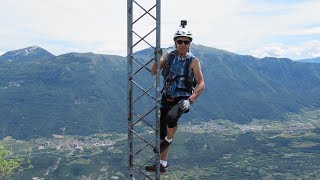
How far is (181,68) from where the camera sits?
332 inches

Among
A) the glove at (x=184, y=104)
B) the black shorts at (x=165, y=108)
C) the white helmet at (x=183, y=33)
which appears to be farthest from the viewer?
the black shorts at (x=165, y=108)

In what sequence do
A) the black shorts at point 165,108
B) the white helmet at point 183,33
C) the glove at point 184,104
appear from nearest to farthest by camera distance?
the glove at point 184,104, the white helmet at point 183,33, the black shorts at point 165,108

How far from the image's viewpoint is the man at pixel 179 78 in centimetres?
831

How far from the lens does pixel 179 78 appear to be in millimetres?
8461

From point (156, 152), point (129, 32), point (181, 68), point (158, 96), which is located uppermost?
point (129, 32)

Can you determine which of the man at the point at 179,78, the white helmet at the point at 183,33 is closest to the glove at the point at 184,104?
the man at the point at 179,78

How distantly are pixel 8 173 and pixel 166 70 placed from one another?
32604 mm

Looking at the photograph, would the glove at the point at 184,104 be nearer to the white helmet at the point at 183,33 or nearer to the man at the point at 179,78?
the man at the point at 179,78

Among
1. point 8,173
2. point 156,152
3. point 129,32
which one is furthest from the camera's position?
point 8,173

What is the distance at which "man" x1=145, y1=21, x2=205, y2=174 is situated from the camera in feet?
27.3

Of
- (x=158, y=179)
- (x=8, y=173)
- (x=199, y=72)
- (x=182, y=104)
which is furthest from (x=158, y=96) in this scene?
(x=8, y=173)

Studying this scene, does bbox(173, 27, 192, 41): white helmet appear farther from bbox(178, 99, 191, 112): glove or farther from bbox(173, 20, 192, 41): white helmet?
bbox(178, 99, 191, 112): glove

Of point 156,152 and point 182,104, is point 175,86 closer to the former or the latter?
point 182,104

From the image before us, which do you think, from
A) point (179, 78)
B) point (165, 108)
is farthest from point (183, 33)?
point (165, 108)
